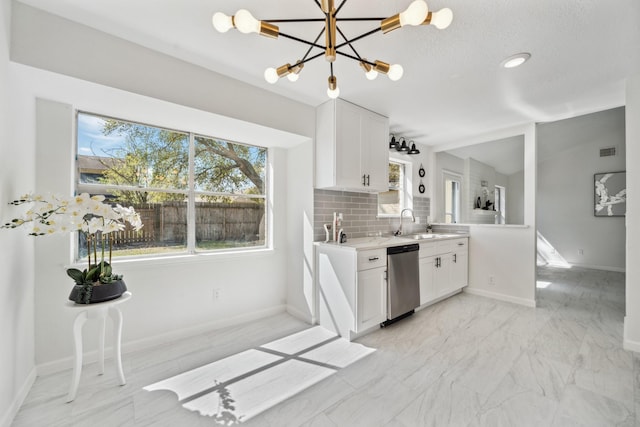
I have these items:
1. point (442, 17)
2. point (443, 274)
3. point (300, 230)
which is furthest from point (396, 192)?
point (442, 17)

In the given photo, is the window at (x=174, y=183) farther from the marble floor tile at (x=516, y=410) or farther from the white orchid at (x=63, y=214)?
the marble floor tile at (x=516, y=410)

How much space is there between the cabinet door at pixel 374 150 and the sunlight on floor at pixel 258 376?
1.86 m

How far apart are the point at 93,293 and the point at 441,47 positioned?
10.1 ft

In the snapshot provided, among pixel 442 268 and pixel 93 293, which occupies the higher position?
pixel 93 293

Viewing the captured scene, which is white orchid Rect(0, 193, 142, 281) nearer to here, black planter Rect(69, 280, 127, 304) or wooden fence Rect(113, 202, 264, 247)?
black planter Rect(69, 280, 127, 304)

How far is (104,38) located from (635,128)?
443 cm

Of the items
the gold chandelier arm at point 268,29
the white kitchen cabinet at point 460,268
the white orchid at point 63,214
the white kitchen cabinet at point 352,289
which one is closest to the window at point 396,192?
the white kitchen cabinet at point 460,268

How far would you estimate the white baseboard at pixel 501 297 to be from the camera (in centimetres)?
351

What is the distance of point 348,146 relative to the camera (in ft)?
9.76

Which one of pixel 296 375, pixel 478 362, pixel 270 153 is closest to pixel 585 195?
pixel 478 362

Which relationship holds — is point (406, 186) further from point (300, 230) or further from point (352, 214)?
point (300, 230)

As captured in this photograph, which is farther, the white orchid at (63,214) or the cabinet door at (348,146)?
the cabinet door at (348,146)

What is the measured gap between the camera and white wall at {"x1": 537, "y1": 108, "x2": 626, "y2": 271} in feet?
18.1

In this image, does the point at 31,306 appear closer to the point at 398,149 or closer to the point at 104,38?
the point at 104,38
